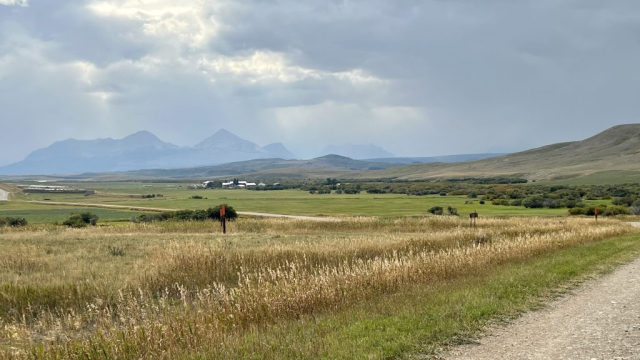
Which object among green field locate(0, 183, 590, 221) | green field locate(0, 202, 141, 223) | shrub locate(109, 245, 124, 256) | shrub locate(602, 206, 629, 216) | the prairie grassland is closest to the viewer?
the prairie grassland

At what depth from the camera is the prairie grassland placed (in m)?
10.3

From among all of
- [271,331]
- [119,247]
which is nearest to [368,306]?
[271,331]

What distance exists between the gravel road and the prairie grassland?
3.11 meters

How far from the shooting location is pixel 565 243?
1004 inches

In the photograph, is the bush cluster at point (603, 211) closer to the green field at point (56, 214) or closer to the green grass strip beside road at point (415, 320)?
the green grass strip beside road at point (415, 320)

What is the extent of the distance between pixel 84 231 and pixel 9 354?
1242 inches

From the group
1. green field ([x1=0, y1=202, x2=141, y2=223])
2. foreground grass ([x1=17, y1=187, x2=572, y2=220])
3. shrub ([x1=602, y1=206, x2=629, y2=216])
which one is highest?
green field ([x1=0, y1=202, x2=141, y2=223])

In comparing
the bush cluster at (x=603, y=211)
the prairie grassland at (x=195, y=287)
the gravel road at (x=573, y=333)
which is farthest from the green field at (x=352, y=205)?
the gravel road at (x=573, y=333)

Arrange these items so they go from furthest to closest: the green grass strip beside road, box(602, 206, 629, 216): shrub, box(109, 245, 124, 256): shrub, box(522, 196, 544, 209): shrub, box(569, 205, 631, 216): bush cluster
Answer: box(522, 196, 544, 209): shrub
box(569, 205, 631, 216): bush cluster
box(602, 206, 629, 216): shrub
box(109, 245, 124, 256): shrub
the green grass strip beside road

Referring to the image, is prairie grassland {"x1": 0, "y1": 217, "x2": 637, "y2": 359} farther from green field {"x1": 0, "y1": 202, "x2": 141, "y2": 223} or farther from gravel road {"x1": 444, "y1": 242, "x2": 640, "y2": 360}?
green field {"x1": 0, "y1": 202, "x2": 141, "y2": 223}

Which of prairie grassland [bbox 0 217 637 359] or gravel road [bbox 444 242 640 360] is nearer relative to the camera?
gravel road [bbox 444 242 640 360]

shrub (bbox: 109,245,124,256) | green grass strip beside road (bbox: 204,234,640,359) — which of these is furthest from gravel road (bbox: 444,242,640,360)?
shrub (bbox: 109,245,124,256)

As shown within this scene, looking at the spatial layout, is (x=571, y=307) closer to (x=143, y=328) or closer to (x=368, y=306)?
(x=368, y=306)

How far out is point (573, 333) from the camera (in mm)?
9586
